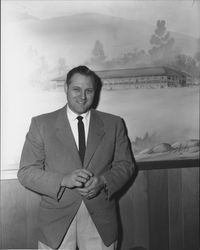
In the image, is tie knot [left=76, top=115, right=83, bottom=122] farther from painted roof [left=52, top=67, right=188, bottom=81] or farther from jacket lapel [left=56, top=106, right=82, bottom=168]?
painted roof [left=52, top=67, right=188, bottom=81]

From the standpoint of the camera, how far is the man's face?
2.02m

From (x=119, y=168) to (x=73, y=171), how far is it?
27 cm

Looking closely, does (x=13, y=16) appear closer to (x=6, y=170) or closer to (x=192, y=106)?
(x=6, y=170)

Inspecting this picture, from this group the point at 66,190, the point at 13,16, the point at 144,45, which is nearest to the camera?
the point at 66,190

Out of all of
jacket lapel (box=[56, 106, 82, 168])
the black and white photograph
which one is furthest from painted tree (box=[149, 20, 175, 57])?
jacket lapel (box=[56, 106, 82, 168])

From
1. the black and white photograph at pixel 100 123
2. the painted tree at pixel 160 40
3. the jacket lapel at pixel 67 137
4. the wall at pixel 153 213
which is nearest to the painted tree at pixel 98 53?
the black and white photograph at pixel 100 123

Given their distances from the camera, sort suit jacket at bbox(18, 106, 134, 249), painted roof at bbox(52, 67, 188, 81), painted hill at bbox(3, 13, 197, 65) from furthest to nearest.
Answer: painted roof at bbox(52, 67, 188, 81) → painted hill at bbox(3, 13, 197, 65) → suit jacket at bbox(18, 106, 134, 249)

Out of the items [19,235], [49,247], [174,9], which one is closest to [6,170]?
[19,235]

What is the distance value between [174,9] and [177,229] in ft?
4.85

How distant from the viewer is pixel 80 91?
2.02 metres

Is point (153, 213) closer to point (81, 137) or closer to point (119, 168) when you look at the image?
point (119, 168)

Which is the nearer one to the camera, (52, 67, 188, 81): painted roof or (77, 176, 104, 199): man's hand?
(77, 176, 104, 199): man's hand

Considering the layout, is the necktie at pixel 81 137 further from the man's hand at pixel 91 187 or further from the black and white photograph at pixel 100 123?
the man's hand at pixel 91 187

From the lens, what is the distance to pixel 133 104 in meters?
2.50
